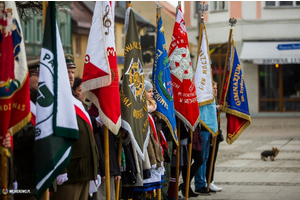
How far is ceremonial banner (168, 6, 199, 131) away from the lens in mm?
7480

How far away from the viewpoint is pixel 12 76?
3.80 meters

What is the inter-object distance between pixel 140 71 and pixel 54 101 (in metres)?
2.21

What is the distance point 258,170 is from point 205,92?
10.1 feet

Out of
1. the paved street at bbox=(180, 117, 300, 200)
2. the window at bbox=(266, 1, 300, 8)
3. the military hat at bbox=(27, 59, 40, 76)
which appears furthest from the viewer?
the window at bbox=(266, 1, 300, 8)

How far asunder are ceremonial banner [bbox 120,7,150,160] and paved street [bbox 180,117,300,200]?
2700 millimetres

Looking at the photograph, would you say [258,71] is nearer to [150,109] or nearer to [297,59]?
[297,59]

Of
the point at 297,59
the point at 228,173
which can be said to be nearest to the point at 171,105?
the point at 228,173

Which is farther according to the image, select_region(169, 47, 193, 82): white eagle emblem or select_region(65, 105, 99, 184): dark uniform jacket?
select_region(169, 47, 193, 82): white eagle emblem

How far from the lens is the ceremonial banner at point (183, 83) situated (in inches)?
295

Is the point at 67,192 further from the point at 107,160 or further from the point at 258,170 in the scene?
the point at 258,170

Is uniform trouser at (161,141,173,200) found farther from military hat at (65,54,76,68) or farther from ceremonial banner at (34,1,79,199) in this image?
ceremonial banner at (34,1,79,199)

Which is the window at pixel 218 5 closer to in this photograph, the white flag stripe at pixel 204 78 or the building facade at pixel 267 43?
the building facade at pixel 267 43

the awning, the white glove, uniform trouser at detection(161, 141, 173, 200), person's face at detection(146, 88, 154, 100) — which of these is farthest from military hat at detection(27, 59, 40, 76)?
the awning

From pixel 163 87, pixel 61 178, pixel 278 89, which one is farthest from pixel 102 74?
pixel 278 89
